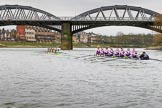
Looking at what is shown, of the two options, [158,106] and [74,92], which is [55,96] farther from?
[158,106]

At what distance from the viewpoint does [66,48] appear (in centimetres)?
13725

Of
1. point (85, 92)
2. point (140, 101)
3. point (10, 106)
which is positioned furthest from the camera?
point (85, 92)

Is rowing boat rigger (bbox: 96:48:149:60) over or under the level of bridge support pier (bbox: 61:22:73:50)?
under

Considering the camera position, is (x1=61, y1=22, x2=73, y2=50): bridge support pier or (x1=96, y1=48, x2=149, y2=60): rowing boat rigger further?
(x1=61, y1=22, x2=73, y2=50): bridge support pier

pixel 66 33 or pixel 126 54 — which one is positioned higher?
pixel 66 33

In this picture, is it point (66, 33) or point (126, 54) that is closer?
point (126, 54)

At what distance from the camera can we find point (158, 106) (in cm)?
1967

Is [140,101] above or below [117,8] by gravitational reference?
below

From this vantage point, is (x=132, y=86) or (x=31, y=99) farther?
(x=132, y=86)

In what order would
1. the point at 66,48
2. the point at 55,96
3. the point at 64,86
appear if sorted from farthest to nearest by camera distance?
the point at 66,48, the point at 64,86, the point at 55,96

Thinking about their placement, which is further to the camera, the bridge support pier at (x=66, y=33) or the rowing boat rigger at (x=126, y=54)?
the bridge support pier at (x=66, y=33)

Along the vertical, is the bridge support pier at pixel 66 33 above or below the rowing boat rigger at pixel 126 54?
above

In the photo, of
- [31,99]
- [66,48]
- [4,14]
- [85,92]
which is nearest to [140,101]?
[85,92]

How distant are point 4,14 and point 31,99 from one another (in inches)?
4929
